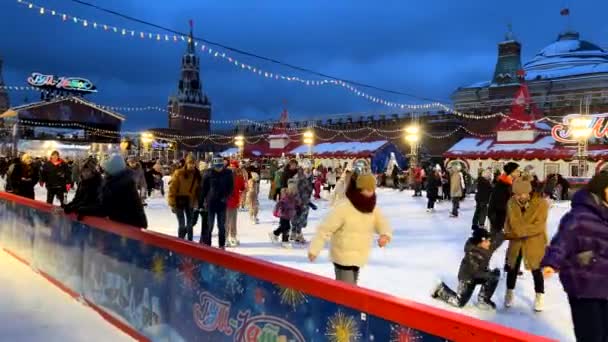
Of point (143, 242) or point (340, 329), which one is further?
point (143, 242)

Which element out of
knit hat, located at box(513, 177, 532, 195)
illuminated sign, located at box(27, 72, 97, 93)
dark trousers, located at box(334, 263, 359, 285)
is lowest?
dark trousers, located at box(334, 263, 359, 285)

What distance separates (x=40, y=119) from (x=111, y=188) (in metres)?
44.8

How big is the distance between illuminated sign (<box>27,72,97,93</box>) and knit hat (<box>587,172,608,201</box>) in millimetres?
53454

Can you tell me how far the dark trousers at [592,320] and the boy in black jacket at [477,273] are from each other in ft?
7.05

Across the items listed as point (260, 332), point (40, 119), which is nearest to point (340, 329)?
point (260, 332)

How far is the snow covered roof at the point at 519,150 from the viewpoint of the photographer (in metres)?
23.5

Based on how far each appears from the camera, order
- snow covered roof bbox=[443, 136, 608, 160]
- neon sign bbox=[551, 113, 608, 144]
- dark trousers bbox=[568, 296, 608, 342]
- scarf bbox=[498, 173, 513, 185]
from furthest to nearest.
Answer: snow covered roof bbox=[443, 136, 608, 160]
neon sign bbox=[551, 113, 608, 144]
scarf bbox=[498, 173, 513, 185]
dark trousers bbox=[568, 296, 608, 342]

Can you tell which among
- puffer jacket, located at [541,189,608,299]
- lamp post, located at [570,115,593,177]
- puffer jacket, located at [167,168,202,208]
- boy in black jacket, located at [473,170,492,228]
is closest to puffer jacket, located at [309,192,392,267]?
puffer jacket, located at [541,189,608,299]

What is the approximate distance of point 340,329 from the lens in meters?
2.45

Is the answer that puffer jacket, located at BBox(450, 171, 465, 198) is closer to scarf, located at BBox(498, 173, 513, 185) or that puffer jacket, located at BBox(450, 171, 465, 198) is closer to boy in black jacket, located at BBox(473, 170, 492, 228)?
boy in black jacket, located at BBox(473, 170, 492, 228)

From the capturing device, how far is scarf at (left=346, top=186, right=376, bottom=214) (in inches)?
160

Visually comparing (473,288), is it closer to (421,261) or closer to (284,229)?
(421,261)

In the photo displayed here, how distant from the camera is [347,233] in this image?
159 inches

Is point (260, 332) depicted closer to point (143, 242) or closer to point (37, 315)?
point (143, 242)
